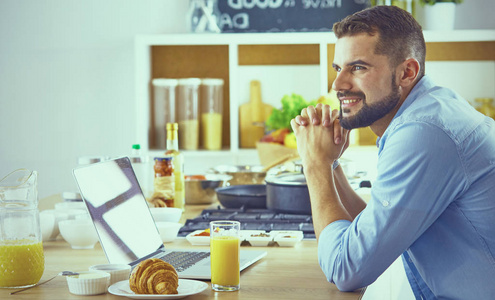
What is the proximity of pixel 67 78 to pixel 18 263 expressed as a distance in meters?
3.69

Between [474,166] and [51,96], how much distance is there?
4051 mm

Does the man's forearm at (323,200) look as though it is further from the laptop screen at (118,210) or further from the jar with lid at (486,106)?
the jar with lid at (486,106)

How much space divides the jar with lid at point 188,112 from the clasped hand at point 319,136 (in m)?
2.83

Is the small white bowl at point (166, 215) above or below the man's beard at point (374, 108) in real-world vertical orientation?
below

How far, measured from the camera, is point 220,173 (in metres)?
3.12

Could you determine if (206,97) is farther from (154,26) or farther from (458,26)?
(458,26)

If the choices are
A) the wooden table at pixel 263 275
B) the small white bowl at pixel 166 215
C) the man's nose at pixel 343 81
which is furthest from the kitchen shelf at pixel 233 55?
the man's nose at pixel 343 81

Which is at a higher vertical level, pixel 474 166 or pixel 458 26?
pixel 458 26

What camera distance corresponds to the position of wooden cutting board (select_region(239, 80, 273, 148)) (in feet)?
15.2

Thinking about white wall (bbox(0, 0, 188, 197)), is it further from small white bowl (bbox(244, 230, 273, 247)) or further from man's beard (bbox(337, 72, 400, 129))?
man's beard (bbox(337, 72, 400, 129))

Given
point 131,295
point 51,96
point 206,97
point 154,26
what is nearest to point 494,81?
point 206,97

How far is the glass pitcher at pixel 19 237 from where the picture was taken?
1384 millimetres

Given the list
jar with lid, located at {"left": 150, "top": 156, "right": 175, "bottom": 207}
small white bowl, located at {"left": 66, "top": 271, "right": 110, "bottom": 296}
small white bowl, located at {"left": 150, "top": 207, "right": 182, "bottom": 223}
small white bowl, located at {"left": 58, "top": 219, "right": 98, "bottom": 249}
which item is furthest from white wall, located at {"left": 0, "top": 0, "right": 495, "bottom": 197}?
small white bowl, located at {"left": 66, "top": 271, "right": 110, "bottom": 296}

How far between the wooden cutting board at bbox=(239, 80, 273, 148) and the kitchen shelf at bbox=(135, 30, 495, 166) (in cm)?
8
